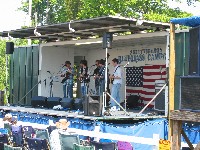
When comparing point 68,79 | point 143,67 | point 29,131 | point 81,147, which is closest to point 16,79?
point 68,79

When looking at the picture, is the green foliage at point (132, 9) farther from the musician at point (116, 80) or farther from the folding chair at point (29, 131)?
the folding chair at point (29, 131)

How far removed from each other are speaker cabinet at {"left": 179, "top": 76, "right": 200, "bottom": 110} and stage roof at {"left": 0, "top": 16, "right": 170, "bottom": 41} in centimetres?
459

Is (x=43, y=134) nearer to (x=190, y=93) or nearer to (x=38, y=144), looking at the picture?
(x=38, y=144)

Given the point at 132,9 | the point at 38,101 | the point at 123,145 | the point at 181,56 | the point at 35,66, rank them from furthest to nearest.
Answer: the point at 132,9
the point at 35,66
the point at 38,101
the point at 181,56
the point at 123,145

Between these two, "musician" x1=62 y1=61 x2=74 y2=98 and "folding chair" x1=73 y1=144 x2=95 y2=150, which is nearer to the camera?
"folding chair" x1=73 y1=144 x2=95 y2=150

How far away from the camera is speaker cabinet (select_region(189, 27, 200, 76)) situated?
8.05 meters

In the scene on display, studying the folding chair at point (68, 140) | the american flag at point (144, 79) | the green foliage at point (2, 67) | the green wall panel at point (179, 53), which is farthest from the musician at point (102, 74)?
the green foliage at point (2, 67)

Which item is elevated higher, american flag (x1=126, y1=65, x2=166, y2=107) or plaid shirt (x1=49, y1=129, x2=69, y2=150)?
american flag (x1=126, y1=65, x2=166, y2=107)

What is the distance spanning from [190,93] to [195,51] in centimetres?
74

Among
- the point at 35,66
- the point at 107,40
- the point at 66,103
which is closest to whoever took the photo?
the point at 107,40

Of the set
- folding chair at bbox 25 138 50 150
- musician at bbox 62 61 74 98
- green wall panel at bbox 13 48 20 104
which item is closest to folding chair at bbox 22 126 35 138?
folding chair at bbox 25 138 50 150

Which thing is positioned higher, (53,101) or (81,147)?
(53,101)

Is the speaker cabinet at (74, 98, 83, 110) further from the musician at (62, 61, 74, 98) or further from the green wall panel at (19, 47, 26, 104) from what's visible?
the green wall panel at (19, 47, 26, 104)

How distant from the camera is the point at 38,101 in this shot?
17922 millimetres
